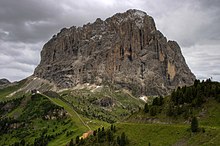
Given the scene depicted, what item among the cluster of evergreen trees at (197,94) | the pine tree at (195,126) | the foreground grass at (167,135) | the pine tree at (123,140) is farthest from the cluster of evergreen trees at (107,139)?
the cluster of evergreen trees at (197,94)

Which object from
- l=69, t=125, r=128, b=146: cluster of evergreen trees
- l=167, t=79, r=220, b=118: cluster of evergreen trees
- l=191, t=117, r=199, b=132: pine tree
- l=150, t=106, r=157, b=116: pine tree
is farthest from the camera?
l=150, t=106, r=157, b=116: pine tree

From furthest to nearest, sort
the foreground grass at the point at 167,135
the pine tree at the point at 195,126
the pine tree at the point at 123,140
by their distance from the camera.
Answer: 1. the pine tree at the point at 123,140
2. the pine tree at the point at 195,126
3. the foreground grass at the point at 167,135

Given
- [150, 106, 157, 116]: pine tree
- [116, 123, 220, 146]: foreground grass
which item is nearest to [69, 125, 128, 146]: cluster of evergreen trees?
[116, 123, 220, 146]: foreground grass

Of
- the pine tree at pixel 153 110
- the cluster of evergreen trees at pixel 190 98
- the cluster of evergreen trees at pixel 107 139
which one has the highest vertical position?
the cluster of evergreen trees at pixel 190 98

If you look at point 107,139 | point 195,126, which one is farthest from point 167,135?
point 107,139

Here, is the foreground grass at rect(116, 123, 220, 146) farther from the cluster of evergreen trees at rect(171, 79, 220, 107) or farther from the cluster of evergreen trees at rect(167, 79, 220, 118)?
the cluster of evergreen trees at rect(171, 79, 220, 107)

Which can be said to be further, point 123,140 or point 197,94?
point 197,94

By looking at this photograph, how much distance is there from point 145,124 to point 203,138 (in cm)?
4393

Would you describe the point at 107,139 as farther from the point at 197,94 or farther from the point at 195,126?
the point at 197,94

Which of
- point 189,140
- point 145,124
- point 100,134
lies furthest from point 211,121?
point 100,134

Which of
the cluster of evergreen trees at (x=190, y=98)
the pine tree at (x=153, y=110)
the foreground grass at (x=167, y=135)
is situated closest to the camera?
the foreground grass at (x=167, y=135)

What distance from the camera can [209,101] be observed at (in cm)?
16750

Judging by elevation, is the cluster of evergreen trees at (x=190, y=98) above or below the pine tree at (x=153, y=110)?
above

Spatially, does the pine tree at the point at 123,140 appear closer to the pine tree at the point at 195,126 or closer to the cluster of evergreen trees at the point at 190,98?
the cluster of evergreen trees at the point at 190,98
